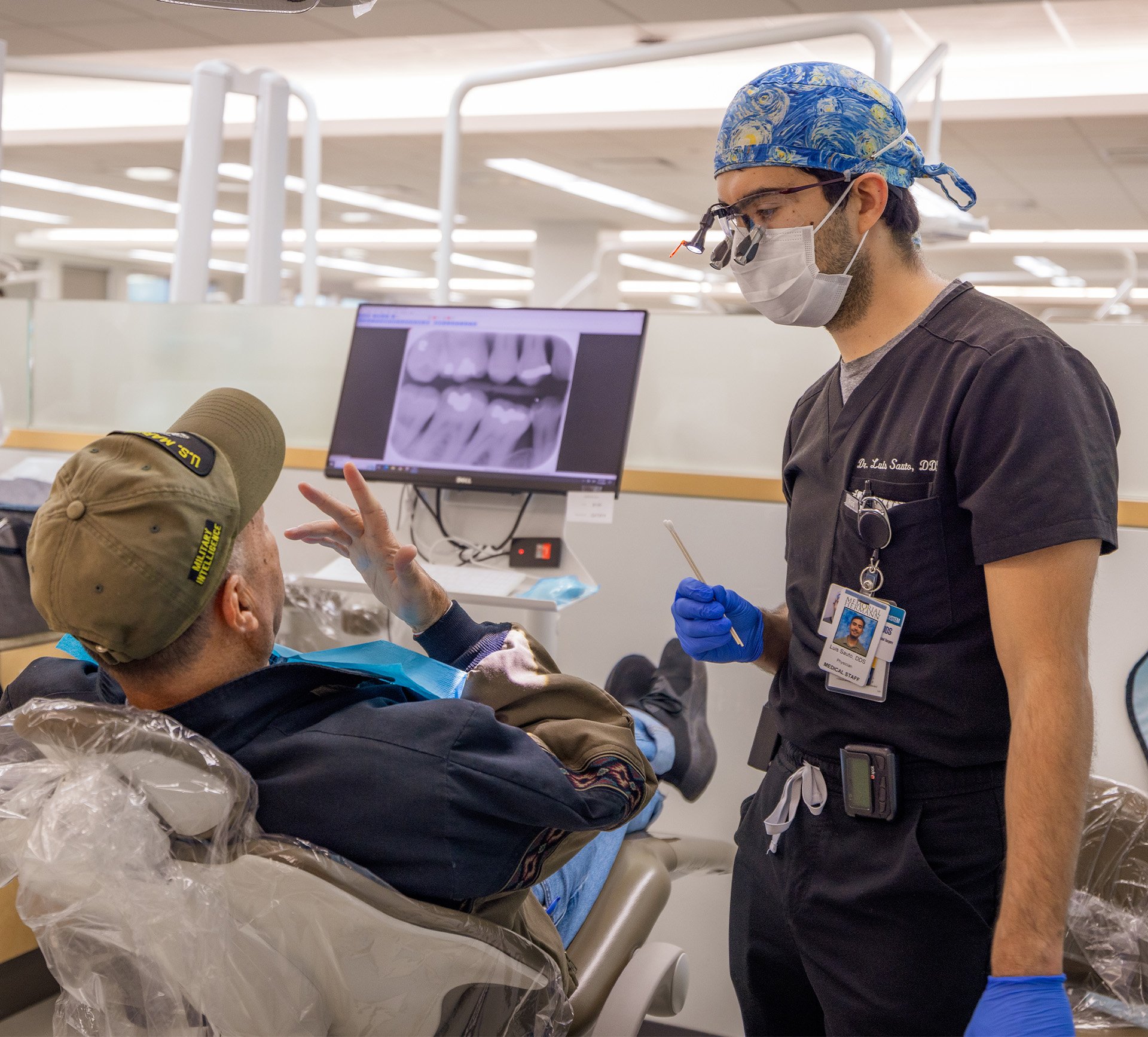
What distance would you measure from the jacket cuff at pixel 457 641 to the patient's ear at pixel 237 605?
0.30 meters

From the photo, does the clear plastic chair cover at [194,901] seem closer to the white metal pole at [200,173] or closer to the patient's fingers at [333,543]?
the patient's fingers at [333,543]

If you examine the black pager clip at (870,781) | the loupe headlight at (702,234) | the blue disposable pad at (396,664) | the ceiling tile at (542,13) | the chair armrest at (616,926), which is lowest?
the chair armrest at (616,926)

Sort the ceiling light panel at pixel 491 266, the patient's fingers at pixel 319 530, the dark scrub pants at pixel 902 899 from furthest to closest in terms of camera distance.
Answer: the ceiling light panel at pixel 491 266
the patient's fingers at pixel 319 530
the dark scrub pants at pixel 902 899

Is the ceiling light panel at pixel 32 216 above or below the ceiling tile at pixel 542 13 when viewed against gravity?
below

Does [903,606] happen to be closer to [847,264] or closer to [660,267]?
[847,264]

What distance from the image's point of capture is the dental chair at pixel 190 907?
0.95 meters

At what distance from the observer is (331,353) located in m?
2.98

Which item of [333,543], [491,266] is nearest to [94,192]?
[491,266]

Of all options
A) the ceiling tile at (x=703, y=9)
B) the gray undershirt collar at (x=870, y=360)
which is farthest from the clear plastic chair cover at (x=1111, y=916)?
the ceiling tile at (x=703, y=9)

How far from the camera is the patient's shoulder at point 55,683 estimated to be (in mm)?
1188

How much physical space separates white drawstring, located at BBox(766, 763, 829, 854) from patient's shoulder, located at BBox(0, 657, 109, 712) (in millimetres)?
755

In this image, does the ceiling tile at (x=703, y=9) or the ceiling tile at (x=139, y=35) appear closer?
the ceiling tile at (x=703, y=9)

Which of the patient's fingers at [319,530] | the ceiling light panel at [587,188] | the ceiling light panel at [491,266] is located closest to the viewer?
the patient's fingers at [319,530]

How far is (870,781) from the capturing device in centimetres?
119
